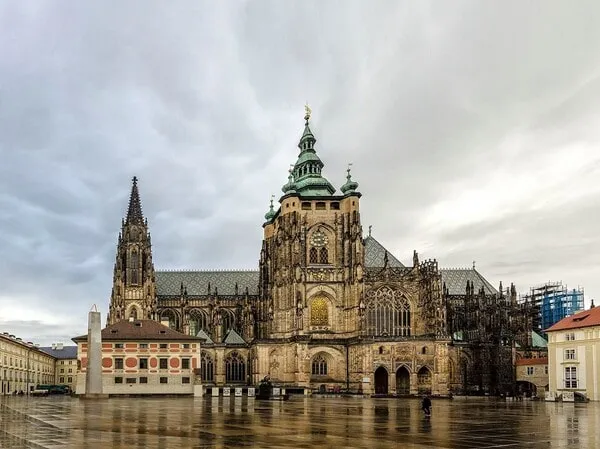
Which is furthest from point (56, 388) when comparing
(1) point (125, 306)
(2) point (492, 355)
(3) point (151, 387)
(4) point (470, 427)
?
(4) point (470, 427)

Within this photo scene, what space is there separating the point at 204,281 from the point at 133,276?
47.3 ft

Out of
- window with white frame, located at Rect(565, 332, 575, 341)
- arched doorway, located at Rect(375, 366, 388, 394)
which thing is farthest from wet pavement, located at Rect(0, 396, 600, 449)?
arched doorway, located at Rect(375, 366, 388, 394)

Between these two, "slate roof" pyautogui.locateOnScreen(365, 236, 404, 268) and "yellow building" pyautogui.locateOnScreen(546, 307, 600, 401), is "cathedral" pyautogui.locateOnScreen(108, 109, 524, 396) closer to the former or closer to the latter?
"slate roof" pyautogui.locateOnScreen(365, 236, 404, 268)

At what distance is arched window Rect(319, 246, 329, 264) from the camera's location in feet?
368

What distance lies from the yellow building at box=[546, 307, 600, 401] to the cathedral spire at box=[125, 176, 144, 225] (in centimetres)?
7490

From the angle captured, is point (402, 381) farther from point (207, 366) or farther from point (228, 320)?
point (228, 320)

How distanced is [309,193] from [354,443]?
91.2 m

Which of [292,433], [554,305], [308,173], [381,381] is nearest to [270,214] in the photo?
[308,173]

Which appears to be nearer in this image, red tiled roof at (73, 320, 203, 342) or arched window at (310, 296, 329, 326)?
red tiled roof at (73, 320, 203, 342)

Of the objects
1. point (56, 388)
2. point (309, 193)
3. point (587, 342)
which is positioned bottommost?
point (56, 388)

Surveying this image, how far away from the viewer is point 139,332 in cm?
9931

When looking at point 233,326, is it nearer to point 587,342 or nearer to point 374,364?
point 374,364

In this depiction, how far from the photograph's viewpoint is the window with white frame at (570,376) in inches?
3440

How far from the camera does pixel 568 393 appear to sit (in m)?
84.9
